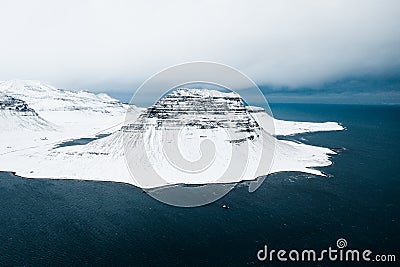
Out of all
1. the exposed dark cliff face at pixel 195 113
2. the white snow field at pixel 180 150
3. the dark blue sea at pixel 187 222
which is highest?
the exposed dark cliff face at pixel 195 113

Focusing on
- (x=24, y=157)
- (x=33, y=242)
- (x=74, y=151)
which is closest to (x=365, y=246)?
(x=33, y=242)

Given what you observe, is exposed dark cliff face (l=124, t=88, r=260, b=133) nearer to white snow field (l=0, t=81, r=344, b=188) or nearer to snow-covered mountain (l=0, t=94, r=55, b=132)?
white snow field (l=0, t=81, r=344, b=188)

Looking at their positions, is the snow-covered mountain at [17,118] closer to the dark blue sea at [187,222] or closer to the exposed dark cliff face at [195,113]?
the dark blue sea at [187,222]

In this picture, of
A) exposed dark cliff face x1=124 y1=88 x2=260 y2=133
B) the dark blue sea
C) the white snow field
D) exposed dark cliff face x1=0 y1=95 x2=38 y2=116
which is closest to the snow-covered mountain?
exposed dark cliff face x1=0 y1=95 x2=38 y2=116

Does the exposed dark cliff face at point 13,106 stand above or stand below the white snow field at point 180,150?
above

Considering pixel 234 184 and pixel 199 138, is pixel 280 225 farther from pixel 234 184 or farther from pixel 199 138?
pixel 199 138

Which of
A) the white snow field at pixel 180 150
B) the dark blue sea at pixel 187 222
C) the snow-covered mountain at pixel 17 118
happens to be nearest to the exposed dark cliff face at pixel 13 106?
the snow-covered mountain at pixel 17 118

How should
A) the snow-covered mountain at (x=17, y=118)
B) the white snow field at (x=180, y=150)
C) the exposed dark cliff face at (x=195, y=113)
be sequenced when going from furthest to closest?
the snow-covered mountain at (x=17, y=118) → the exposed dark cliff face at (x=195, y=113) → the white snow field at (x=180, y=150)
